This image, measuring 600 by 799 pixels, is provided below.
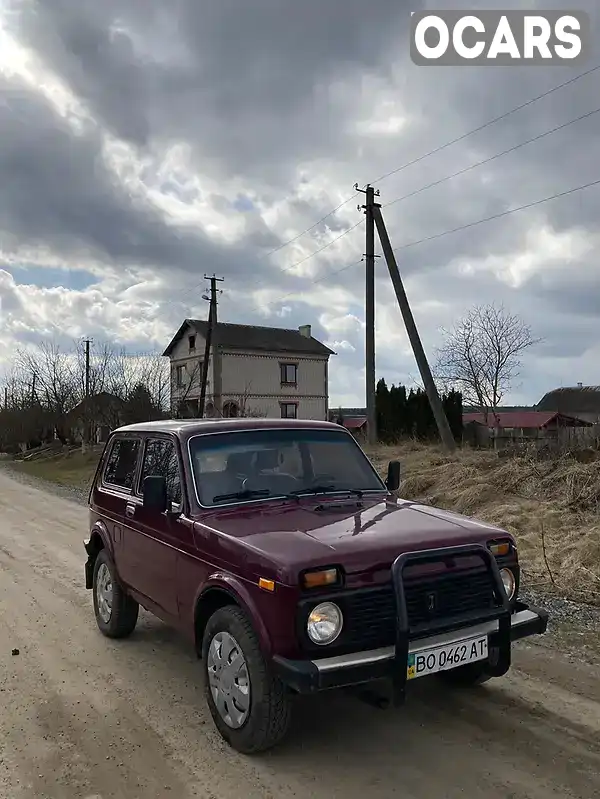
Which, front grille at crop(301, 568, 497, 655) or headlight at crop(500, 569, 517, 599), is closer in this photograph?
front grille at crop(301, 568, 497, 655)

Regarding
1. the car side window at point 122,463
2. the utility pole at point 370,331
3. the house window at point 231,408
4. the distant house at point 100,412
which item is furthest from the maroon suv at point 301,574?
the house window at point 231,408

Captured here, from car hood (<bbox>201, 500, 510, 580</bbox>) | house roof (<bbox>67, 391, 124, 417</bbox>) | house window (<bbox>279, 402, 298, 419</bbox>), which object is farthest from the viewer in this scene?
house window (<bbox>279, 402, 298, 419</bbox>)

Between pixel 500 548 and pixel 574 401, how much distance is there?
218ft

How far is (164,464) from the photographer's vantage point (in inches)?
196

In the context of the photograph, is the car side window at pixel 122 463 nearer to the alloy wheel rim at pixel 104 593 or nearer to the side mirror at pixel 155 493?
the alloy wheel rim at pixel 104 593

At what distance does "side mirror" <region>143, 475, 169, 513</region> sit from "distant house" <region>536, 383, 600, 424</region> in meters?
61.8

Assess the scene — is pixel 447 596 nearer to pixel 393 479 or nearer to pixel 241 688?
pixel 241 688

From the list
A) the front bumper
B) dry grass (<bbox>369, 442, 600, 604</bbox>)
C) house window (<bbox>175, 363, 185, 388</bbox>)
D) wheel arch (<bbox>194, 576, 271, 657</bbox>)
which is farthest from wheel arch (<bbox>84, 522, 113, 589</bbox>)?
house window (<bbox>175, 363, 185, 388</bbox>)

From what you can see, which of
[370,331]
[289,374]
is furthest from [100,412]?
[370,331]

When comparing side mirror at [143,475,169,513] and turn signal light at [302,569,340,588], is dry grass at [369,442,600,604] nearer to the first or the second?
turn signal light at [302,569,340,588]

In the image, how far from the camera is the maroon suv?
10.9 feet

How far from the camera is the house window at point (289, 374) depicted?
174 feet

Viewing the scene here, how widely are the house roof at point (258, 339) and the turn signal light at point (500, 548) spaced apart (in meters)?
47.1

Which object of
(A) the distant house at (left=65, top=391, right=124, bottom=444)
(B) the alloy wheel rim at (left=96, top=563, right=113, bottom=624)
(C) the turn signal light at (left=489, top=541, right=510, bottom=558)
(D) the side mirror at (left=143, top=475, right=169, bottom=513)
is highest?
(A) the distant house at (left=65, top=391, right=124, bottom=444)
